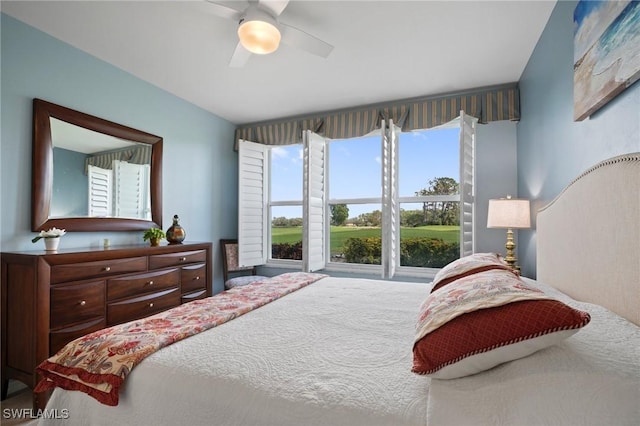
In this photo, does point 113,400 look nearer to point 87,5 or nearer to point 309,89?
point 87,5

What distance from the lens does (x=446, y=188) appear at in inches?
144

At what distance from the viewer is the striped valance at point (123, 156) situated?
2753mm

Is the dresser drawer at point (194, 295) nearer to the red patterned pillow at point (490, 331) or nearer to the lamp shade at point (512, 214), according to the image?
the red patterned pillow at point (490, 331)

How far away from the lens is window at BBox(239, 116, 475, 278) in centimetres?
361

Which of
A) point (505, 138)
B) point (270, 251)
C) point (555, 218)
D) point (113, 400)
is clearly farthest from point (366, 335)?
point (270, 251)

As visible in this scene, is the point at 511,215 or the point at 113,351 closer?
the point at 113,351

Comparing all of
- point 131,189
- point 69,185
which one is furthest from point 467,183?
point 69,185

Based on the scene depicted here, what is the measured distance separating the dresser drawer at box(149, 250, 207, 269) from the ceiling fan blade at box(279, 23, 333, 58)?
205 centimetres

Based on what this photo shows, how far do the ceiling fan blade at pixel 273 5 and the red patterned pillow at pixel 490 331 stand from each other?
189cm

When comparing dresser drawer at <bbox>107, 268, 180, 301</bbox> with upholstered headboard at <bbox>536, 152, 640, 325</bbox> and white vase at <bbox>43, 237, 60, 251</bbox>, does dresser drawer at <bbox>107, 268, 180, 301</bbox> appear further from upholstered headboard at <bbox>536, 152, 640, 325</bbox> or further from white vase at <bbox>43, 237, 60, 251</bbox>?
upholstered headboard at <bbox>536, 152, 640, 325</bbox>

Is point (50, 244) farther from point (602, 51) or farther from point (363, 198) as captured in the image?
point (602, 51)

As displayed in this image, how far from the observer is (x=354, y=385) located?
0.87m

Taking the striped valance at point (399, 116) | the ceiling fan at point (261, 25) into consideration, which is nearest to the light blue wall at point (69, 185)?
the ceiling fan at point (261, 25)

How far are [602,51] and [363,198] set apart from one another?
282 cm
